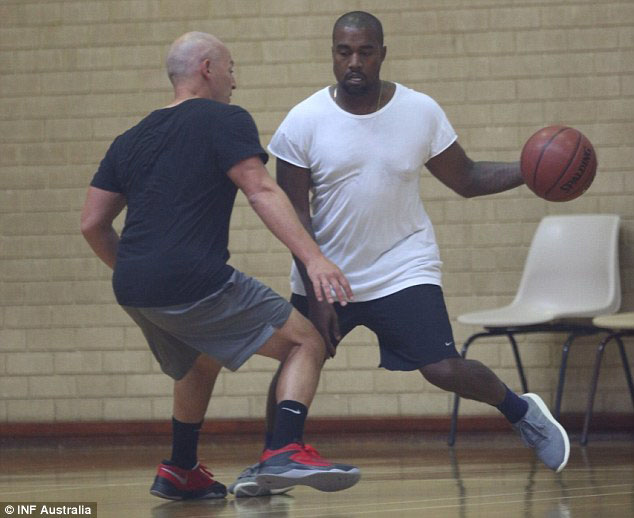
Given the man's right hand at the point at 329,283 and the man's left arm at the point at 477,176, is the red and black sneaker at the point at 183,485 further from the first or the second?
the man's left arm at the point at 477,176

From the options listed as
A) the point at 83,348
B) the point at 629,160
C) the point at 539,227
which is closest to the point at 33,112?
the point at 83,348

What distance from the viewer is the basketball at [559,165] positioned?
12.7 ft

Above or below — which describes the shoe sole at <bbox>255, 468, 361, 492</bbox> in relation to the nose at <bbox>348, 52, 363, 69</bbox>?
below

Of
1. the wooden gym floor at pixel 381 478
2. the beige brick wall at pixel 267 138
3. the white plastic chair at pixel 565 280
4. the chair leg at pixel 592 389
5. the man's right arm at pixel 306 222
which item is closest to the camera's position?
the wooden gym floor at pixel 381 478

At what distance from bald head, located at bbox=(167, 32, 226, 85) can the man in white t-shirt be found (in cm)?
38

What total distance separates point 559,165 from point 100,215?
1467 mm

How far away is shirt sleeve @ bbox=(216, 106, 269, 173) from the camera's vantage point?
3453mm

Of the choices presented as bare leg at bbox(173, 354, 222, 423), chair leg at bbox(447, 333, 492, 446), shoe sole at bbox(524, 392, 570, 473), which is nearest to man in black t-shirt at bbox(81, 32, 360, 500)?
bare leg at bbox(173, 354, 222, 423)

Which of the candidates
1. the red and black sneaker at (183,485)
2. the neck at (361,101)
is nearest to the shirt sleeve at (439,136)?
the neck at (361,101)

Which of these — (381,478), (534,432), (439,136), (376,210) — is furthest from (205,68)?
(381,478)

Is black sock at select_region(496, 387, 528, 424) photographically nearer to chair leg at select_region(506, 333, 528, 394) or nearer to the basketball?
the basketball

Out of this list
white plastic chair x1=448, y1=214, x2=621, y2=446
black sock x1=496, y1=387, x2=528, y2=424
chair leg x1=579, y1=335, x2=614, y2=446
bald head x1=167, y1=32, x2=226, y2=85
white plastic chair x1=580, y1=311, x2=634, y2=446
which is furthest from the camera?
white plastic chair x1=448, y1=214, x2=621, y2=446

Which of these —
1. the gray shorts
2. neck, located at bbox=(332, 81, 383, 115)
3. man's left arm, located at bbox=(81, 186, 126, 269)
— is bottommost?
the gray shorts

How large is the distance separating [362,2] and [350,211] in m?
2.63
